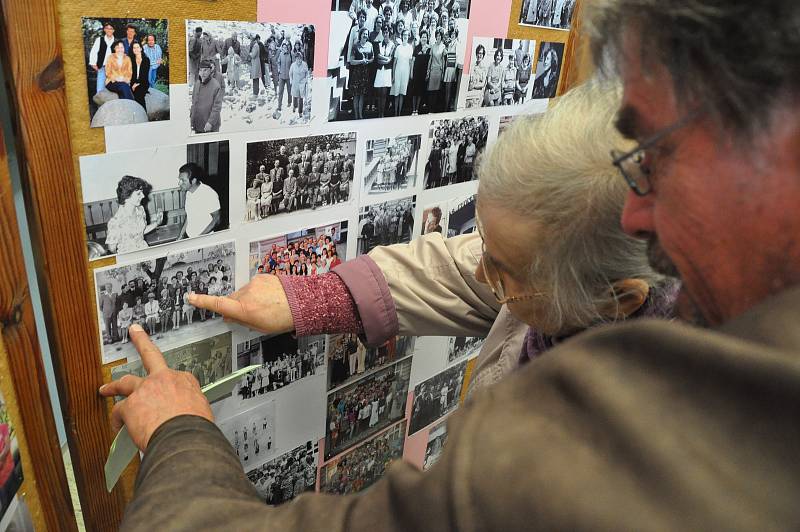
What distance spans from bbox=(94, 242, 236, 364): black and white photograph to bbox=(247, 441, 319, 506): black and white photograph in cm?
40

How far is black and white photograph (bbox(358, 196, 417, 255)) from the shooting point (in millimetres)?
1135

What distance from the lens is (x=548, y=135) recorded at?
2.73 feet

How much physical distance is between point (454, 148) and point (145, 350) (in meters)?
0.69

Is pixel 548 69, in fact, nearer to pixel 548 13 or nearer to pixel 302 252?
pixel 548 13

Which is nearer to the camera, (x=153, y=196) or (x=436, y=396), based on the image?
(x=153, y=196)

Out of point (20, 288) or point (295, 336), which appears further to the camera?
point (295, 336)

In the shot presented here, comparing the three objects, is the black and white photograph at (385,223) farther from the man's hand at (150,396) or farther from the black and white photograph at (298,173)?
the man's hand at (150,396)

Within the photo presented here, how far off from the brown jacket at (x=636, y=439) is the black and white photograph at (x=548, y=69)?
3.41 ft

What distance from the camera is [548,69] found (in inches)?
52.4

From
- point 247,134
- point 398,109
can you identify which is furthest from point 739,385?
point 398,109

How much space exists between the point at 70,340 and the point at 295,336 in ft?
1.23

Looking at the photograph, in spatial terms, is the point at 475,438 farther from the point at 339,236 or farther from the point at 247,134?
the point at 339,236

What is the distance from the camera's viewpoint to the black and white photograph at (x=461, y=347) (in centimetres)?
154

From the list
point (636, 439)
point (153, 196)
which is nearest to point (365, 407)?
point (153, 196)
